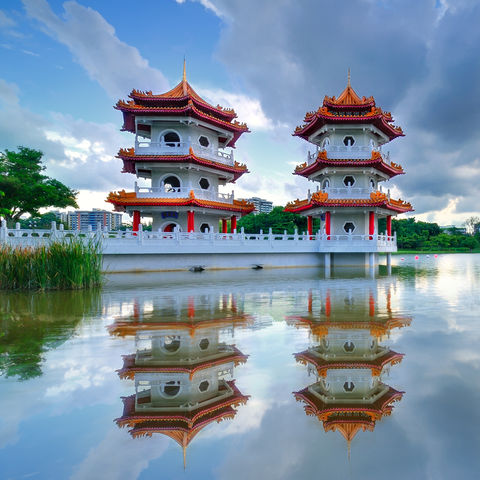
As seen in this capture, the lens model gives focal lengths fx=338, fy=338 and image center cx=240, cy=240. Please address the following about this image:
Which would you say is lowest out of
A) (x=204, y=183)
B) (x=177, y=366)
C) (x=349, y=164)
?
(x=177, y=366)

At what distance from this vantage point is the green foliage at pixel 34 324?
15.3 ft

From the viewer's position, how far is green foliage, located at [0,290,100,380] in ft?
15.3

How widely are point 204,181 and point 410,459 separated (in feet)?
79.0

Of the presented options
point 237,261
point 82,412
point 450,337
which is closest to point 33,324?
point 82,412

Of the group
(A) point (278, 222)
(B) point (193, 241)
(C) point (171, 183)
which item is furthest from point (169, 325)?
(A) point (278, 222)

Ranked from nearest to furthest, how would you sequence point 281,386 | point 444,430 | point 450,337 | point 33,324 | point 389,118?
point 444,430
point 281,386
point 450,337
point 33,324
point 389,118

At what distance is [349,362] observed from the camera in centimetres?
473

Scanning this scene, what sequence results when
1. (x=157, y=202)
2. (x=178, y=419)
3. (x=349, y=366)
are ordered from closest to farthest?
(x=178, y=419) < (x=349, y=366) < (x=157, y=202)

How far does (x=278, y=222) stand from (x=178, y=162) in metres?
25.1

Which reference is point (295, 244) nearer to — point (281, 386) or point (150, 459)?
point (281, 386)

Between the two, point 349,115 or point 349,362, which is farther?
Result: point 349,115

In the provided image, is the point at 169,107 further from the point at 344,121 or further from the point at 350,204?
the point at 350,204

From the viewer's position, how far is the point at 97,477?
2.47m

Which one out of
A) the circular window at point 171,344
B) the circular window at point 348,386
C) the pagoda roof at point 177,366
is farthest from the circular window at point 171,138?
the circular window at point 348,386
